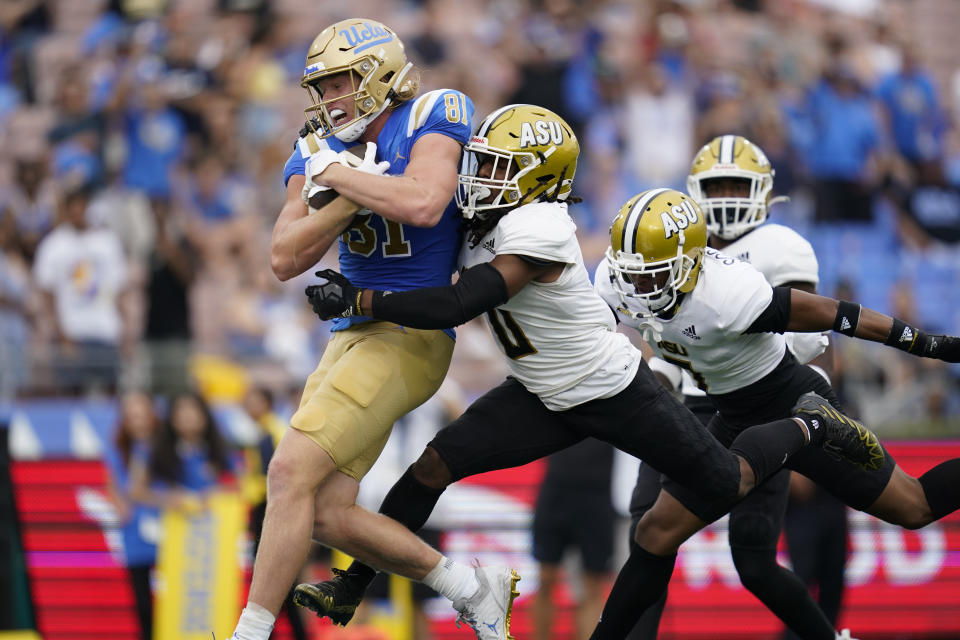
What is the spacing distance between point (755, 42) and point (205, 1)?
592 centimetres

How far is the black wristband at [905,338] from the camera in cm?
499

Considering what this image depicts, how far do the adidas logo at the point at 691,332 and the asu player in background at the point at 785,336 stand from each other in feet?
0.97

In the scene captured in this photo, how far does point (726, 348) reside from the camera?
5133 millimetres

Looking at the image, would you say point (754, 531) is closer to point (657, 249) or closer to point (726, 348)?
point (726, 348)

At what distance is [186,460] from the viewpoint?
852 centimetres

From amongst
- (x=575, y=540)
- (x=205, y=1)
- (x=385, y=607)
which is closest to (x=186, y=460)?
(x=385, y=607)

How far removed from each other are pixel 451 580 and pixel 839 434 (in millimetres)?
1688

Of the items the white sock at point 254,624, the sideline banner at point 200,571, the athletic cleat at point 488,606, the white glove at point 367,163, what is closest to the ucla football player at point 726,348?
the athletic cleat at point 488,606

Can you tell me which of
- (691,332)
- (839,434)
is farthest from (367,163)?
(839,434)

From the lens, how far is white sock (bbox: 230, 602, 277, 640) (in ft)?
14.9

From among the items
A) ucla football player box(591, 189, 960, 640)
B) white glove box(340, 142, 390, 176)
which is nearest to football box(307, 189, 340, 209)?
white glove box(340, 142, 390, 176)

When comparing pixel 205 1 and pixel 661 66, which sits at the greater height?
pixel 205 1

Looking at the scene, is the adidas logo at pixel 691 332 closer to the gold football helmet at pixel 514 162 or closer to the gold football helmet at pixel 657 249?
the gold football helmet at pixel 657 249

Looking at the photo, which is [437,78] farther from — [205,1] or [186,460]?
[186,460]
